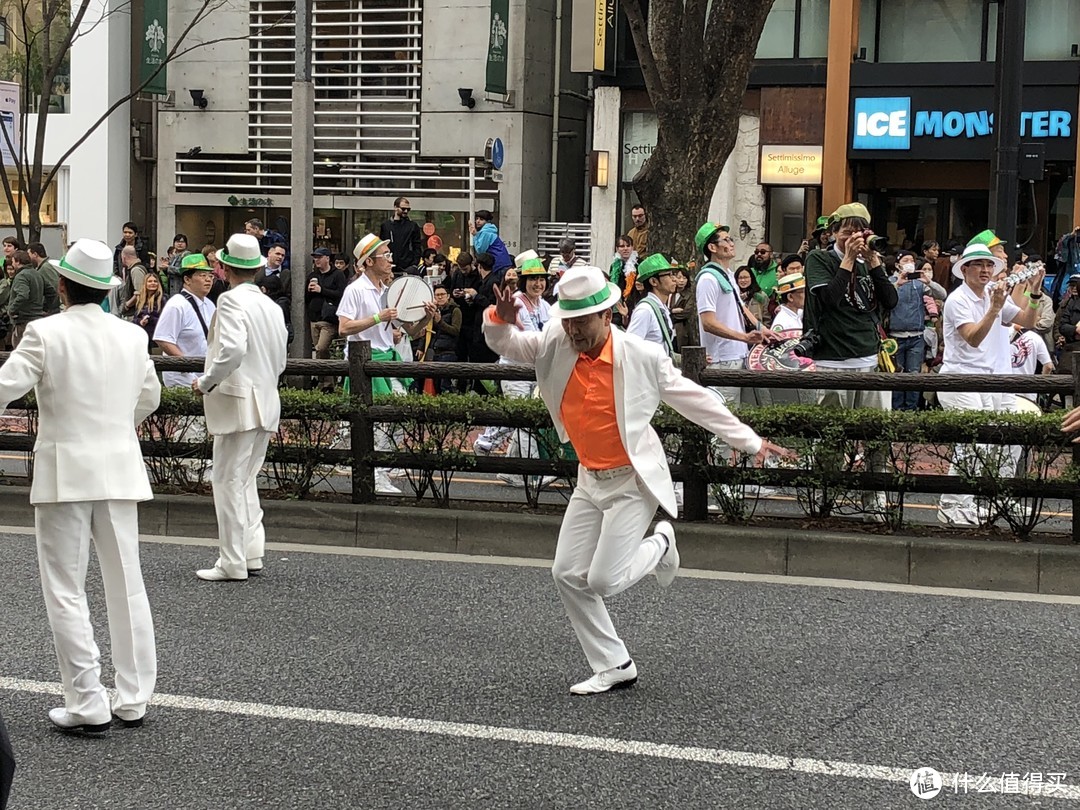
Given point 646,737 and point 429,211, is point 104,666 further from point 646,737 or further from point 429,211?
point 429,211

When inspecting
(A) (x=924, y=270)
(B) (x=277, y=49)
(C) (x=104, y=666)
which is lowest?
(C) (x=104, y=666)

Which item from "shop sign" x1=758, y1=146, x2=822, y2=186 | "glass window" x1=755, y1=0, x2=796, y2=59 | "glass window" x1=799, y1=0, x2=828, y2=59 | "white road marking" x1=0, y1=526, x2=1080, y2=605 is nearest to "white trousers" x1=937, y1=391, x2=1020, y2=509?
"white road marking" x1=0, y1=526, x2=1080, y2=605

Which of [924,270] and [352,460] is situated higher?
[924,270]

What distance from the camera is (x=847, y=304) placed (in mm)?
10625

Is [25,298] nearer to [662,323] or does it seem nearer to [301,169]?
[301,169]

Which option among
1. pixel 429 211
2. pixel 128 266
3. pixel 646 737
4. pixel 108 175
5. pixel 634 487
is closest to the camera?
pixel 646 737

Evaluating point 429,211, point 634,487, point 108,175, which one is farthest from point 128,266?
point 634,487

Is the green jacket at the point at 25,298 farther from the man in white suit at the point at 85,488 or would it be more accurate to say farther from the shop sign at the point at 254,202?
the shop sign at the point at 254,202

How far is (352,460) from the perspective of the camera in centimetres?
1006

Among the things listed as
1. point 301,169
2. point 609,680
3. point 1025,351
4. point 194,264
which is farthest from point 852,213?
point 301,169

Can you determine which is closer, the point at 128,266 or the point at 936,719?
the point at 936,719

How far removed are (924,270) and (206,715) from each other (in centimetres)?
1287

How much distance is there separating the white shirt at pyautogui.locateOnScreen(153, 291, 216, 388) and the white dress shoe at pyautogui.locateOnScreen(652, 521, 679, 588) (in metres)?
5.95

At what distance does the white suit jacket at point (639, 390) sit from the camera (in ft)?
21.0
